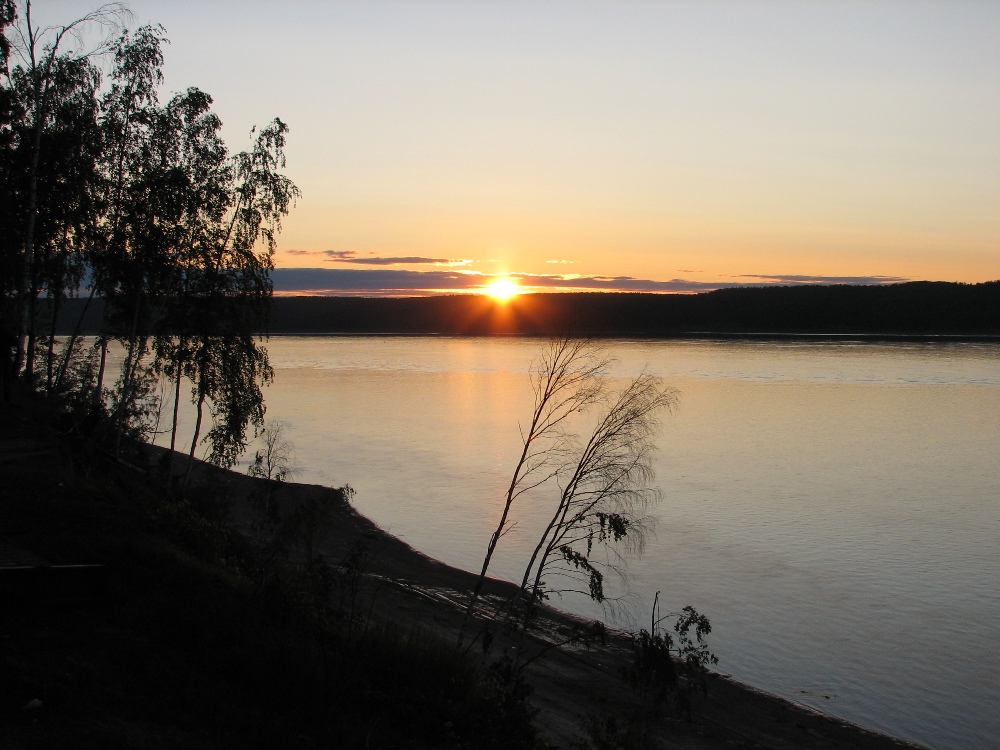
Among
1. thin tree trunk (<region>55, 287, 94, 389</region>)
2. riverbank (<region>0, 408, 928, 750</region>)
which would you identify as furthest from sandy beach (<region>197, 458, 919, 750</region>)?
thin tree trunk (<region>55, 287, 94, 389</region>)

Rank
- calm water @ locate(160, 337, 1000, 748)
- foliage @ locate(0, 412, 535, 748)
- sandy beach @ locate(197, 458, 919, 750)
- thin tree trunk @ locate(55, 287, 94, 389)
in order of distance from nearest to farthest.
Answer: foliage @ locate(0, 412, 535, 748)
sandy beach @ locate(197, 458, 919, 750)
calm water @ locate(160, 337, 1000, 748)
thin tree trunk @ locate(55, 287, 94, 389)

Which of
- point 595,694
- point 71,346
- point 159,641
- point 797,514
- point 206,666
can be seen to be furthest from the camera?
point 797,514

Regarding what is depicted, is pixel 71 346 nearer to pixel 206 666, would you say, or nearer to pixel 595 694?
pixel 595 694

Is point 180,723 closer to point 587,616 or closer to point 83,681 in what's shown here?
point 83,681

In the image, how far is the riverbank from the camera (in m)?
7.16

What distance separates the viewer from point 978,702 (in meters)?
13.7

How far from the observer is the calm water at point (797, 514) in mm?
15117

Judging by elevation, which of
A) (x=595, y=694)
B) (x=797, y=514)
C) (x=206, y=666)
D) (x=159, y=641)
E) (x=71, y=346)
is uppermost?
(x=71, y=346)

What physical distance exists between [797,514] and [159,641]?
75.7ft

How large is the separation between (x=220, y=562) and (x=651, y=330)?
16173 cm

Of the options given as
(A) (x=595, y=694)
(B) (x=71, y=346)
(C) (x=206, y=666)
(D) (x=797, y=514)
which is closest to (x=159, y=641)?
(C) (x=206, y=666)

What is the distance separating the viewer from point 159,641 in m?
8.45

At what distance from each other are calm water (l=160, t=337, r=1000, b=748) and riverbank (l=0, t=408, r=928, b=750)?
1.82 metres

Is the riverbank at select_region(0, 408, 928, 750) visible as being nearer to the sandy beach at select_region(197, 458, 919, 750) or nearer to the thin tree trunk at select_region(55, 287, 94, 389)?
the sandy beach at select_region(197, 458, 919, 750)
